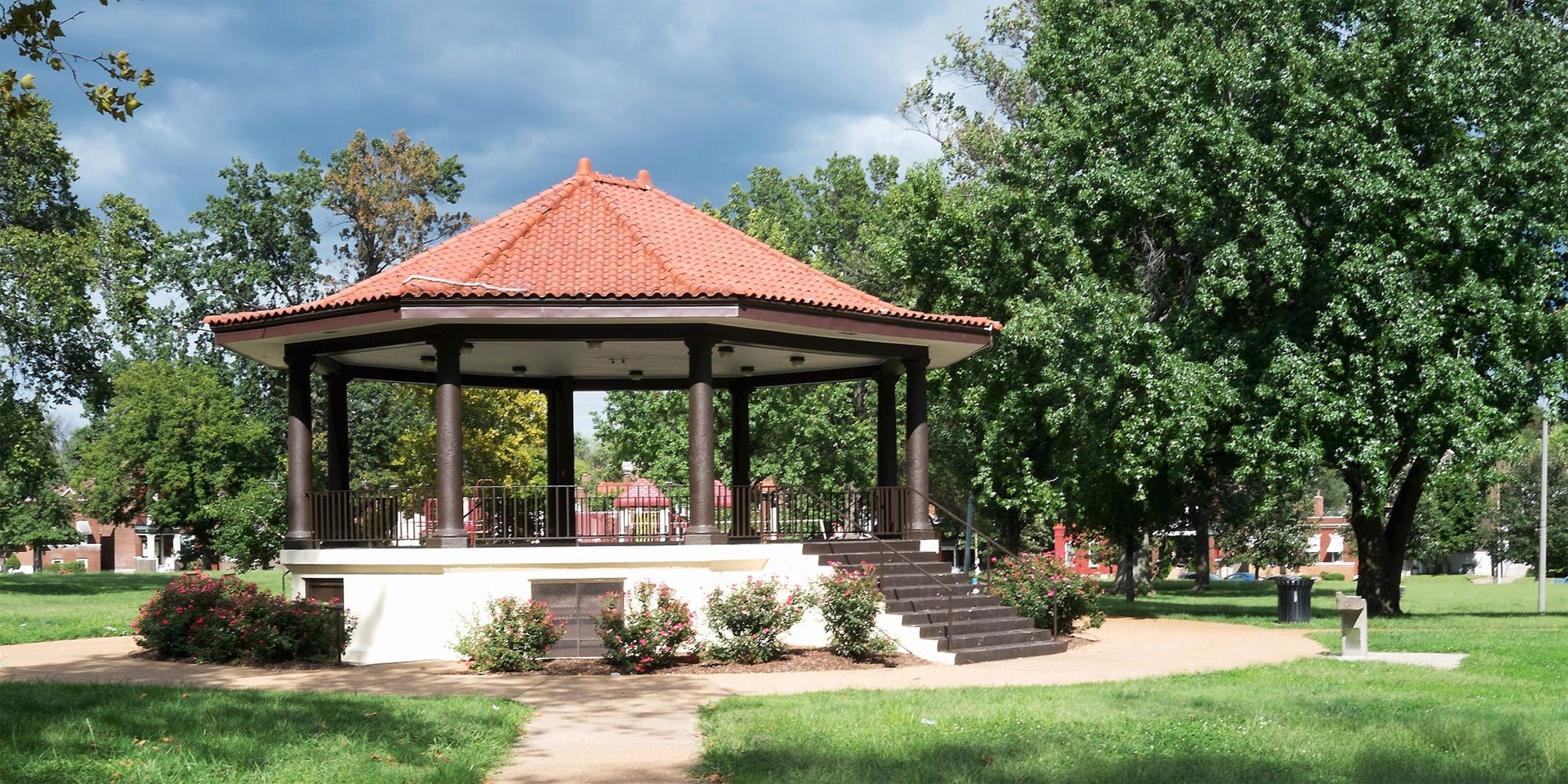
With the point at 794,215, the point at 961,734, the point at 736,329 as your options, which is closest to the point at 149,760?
the point at 961,734

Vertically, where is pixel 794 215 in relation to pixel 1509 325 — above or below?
above

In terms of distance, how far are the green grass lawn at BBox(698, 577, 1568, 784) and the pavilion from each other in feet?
17.4

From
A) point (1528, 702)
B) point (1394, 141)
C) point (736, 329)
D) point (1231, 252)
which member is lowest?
point (1528, 702)

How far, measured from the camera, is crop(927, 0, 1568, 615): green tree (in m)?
21.0

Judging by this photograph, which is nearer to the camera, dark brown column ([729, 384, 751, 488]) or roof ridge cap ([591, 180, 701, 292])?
roof ridge cap ([591, 180, 701, 292])

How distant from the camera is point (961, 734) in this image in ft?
30.9

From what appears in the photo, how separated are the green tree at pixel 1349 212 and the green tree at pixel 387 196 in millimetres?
28763

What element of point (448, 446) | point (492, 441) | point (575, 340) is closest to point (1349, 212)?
point (575, 340)

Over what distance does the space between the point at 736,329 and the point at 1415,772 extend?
9.83m

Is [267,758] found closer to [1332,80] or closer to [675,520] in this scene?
[675,520]

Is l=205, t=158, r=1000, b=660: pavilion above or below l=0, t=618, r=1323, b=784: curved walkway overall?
above

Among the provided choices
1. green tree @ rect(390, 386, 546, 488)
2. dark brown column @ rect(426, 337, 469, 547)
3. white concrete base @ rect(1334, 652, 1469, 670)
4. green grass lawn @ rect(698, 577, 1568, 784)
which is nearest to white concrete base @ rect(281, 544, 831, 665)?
dark brown column @ rect(426, 337, 469, 547)

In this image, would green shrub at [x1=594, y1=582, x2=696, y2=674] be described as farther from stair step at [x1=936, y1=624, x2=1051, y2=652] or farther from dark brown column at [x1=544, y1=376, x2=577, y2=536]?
dark brown column at [x1=544, y1=376, x2=577, y2=536]

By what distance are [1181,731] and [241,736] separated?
621 centimetres
